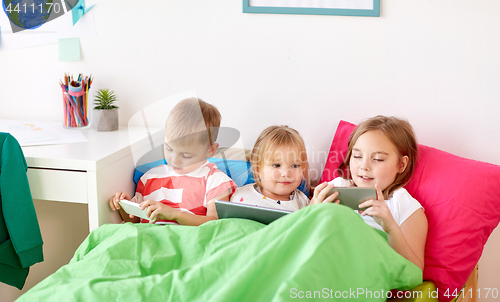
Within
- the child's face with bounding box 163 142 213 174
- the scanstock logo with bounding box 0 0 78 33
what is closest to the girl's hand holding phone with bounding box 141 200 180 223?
the child's face with bounding box 163 142 213 174

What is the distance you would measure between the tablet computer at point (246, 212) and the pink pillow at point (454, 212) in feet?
1.42

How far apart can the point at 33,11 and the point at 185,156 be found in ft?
3.05

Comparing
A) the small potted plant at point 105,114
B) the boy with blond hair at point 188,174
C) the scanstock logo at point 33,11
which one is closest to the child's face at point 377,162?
the boy with blond hair at point 188,174

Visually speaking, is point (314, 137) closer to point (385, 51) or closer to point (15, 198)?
point (385, 51)

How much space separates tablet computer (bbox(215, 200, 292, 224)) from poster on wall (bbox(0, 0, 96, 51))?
98 cm

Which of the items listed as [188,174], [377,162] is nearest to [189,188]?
[188,174]

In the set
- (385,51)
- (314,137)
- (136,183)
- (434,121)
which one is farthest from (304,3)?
(136,183)

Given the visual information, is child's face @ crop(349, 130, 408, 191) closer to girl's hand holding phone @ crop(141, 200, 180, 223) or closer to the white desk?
girl's hand holding phone @ crop(141, 200, 180, 223)

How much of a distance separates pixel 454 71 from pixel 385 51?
0.23 metres

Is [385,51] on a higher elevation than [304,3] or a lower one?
lower

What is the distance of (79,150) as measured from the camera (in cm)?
124

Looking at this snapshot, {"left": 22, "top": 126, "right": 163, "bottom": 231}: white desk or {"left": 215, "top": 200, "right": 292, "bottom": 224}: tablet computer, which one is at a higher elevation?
{"left": 22, "top": 126, "right": 163, "bottom": 231}: white desk

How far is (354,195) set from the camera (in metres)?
0.97

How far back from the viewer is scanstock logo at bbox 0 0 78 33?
1547 mm
